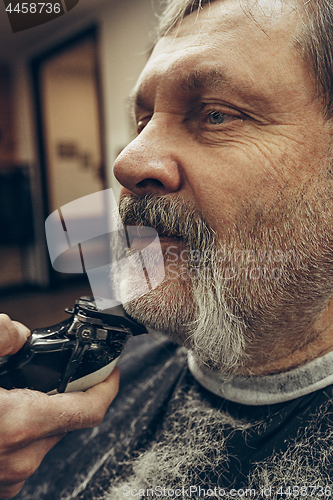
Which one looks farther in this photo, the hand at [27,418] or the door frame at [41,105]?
the door frame at [41,105]

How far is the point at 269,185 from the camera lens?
0.52m

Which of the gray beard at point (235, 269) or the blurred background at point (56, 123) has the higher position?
the blurred background at point (56, 123)

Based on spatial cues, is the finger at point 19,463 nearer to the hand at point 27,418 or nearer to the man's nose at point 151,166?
the hand at point 27,418

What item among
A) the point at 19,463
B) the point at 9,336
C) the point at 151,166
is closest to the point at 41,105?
the point at 151,166

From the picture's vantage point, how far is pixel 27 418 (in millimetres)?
441

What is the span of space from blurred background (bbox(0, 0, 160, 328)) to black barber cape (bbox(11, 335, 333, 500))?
341 millimetres

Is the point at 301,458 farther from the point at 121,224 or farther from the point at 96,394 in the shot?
the point at 121,224

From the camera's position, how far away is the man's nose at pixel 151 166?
1.69 ft

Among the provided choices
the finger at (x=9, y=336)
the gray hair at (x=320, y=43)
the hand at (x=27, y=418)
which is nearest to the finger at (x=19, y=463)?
the hand at (x=27, y=418)

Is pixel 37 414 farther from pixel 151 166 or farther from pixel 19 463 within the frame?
pixel 151 166

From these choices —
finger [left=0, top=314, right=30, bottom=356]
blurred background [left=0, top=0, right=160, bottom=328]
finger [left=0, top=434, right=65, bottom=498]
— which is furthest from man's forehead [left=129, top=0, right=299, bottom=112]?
finger [left=0, top=434, right=65, bottom=498]

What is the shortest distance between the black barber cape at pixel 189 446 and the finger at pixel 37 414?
0.73ft

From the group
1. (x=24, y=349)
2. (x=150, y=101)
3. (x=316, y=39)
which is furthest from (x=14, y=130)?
(x=316, y=39)

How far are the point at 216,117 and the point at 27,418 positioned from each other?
1.59 ft
